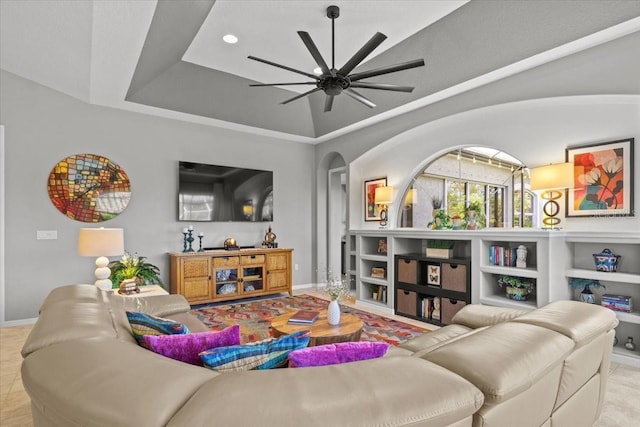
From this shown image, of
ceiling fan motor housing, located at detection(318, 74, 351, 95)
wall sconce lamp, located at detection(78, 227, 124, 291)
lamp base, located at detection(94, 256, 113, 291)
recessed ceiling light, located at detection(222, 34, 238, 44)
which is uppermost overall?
recessed ceiling light, located at detection(222, 34, 238, 44)

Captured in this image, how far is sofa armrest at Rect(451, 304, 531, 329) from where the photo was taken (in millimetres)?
2377

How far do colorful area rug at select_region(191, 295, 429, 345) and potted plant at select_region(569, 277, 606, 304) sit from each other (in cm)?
158

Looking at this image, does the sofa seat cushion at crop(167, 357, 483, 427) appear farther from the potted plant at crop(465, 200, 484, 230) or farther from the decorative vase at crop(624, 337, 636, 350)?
the potted plant at crop(465, 200, 484, 230)

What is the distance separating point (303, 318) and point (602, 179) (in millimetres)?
3074

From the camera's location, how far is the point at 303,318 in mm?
2996

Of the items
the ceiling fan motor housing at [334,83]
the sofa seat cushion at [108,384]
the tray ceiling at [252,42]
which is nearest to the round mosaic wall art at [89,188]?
the tray ceiling at [252,42]

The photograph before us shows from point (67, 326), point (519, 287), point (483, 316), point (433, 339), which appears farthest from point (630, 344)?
point (67, 326)

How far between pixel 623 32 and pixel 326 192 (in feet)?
15.9

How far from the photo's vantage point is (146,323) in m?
1.62

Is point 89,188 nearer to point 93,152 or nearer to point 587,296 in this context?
point 93,152

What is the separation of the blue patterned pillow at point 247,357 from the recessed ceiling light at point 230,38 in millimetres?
3739

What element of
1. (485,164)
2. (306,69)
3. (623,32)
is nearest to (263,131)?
(306,69)

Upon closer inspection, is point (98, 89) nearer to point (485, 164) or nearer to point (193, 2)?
point (193, 2)


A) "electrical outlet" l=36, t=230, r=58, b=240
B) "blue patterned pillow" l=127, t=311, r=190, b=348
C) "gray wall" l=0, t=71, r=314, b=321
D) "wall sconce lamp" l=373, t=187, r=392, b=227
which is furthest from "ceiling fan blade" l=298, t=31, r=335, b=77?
"electrical outlet" l=36, t=230, r=58, b=240
